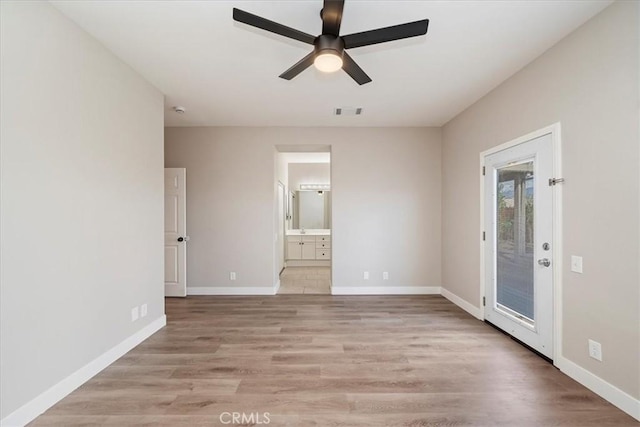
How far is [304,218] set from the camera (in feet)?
27.8

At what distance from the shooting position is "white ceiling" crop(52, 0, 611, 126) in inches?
82.8

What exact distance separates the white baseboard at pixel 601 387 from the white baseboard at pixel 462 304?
49.6 inches

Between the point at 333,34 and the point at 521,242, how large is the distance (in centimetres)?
262

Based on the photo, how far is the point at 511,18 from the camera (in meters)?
2.20

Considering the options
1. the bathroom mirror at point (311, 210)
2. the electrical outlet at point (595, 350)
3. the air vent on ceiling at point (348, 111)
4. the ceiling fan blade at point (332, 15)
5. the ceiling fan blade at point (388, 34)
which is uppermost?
the air vent on ceiling at point (348, 111)

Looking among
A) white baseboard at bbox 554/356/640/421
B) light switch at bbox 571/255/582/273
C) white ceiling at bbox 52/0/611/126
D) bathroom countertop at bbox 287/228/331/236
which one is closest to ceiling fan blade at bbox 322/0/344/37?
white ceiling at bbox 52/0/611/126

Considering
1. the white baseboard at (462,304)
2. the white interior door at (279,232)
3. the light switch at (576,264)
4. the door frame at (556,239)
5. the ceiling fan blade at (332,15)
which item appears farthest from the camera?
the white interior door at (279,232)

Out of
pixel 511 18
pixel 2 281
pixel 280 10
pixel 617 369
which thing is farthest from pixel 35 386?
pixel 511 18

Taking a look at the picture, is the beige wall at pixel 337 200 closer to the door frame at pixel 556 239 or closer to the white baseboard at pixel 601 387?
the door frame at pixel 556 239

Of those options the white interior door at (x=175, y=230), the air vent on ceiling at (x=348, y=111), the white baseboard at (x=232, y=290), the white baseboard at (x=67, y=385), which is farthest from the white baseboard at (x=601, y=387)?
the white interior door at (x=175, y=230)

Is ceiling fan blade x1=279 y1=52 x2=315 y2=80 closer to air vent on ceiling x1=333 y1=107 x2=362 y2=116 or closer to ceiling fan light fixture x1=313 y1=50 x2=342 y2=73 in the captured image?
ceiling fan light fixture x1=313 y1=50 x2=342 y2=73

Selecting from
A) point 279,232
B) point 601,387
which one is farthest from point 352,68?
point 279,232

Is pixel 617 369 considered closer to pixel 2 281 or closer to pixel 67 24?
pixel 2 281

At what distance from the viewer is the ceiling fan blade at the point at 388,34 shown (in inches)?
70.6
